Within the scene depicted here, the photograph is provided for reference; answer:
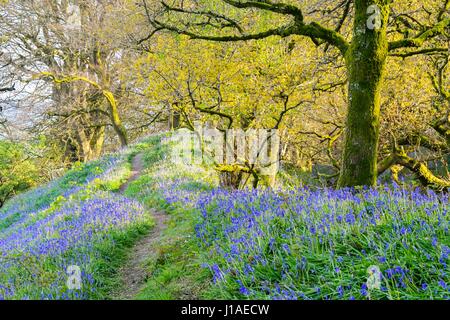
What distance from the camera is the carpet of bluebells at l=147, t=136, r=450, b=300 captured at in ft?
10.9

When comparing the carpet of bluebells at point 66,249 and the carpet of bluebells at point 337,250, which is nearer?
the carpet of bluebells at point 337,250

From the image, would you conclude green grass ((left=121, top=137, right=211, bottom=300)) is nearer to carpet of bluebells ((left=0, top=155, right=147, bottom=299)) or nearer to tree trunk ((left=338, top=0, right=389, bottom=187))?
carpet of bluebells ((left=0, top=155, right=147, bottom=299))

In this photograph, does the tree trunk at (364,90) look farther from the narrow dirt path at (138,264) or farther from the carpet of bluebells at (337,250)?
the narrow dirt path at (138,264)

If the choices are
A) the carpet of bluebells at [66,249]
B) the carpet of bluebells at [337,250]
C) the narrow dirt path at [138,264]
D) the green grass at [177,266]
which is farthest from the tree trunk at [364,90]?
the carpet of bluebells at [66,249]

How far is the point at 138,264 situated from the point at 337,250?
3.67m

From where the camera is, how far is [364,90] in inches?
249

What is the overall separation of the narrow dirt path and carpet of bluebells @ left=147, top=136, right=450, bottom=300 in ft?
3.81

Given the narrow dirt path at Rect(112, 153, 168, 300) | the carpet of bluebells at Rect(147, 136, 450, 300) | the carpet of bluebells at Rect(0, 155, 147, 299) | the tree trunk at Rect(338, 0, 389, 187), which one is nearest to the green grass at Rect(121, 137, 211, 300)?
the narrow dirt path at Rect(112, 153, 168, 300)

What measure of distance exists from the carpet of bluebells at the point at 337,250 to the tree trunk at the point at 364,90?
1102 mm

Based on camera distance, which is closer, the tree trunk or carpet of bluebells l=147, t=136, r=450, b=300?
carpet of bluebells l=147, t=136, r=450, b=300

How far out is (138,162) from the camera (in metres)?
19.3

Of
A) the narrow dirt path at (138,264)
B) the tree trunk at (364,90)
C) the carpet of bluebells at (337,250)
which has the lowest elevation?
the narrow dirt path at (138,264)

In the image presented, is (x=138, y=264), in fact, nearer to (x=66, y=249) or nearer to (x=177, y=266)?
(x=177, y=266)

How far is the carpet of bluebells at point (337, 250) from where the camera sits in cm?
331
